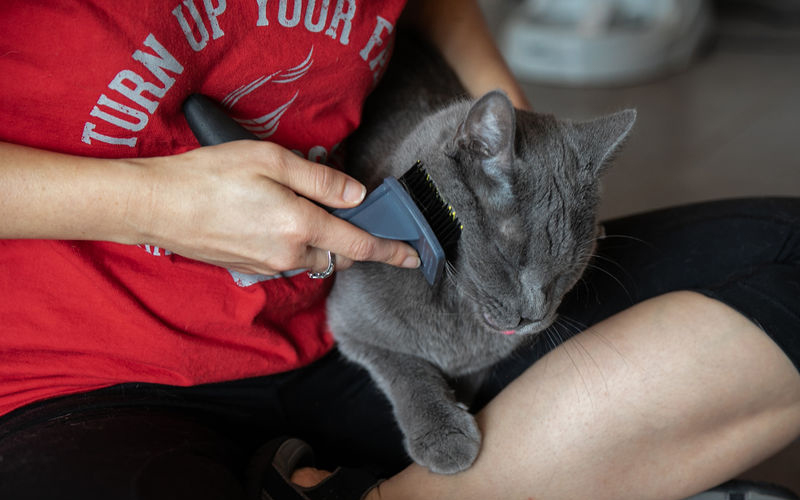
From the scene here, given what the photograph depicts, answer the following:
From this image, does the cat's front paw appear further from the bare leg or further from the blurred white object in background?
the blurred white object in background

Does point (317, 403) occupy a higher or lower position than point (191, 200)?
lower

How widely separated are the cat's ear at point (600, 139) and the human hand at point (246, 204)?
12.3 inches

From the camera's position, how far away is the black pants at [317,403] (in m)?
0.82

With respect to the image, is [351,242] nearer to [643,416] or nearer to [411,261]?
[411,261]

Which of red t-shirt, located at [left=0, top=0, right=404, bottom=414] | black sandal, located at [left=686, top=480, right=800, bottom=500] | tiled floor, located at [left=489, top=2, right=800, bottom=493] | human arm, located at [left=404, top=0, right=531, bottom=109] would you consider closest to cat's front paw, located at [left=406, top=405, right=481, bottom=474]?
red t-shirt, located at [left=0, top=0, right=404, bottom=414]

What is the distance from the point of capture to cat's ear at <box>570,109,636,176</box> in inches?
37.5

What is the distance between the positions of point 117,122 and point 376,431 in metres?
0.61

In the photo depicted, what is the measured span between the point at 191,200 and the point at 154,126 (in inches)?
4.9

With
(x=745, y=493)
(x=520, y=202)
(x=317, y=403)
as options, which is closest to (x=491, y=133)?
(x=520, y=202)

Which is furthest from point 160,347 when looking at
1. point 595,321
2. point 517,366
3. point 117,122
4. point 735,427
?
point 735,427

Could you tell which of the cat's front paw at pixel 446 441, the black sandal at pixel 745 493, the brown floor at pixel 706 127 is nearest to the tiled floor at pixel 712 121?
the brown floor at pixel 706 127

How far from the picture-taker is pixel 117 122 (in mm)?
841

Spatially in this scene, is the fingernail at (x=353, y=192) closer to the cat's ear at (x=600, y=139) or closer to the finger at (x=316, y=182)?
the finger at (x=316, y=182)

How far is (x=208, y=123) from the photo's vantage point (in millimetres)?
881
